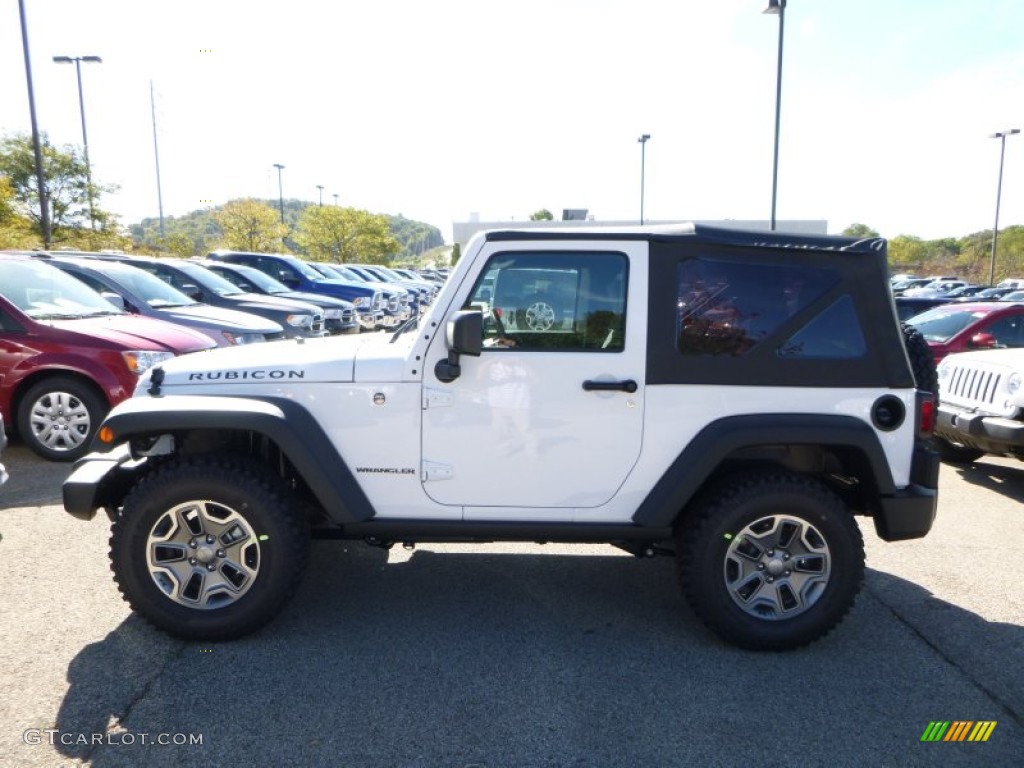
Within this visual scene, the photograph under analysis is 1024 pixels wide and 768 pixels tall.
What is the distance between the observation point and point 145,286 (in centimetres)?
893

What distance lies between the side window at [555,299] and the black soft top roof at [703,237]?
9cm

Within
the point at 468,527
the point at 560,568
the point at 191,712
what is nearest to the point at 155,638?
the point at 191,712

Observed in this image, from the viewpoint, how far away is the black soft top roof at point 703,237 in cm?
343

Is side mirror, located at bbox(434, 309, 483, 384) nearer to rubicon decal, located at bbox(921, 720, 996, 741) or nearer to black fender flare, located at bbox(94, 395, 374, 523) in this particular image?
black fender flare, located at bbox(94, 395, 374, 523)

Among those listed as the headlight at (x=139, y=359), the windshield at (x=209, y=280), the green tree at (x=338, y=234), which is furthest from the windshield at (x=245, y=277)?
the green tree at (x=338, y=234)

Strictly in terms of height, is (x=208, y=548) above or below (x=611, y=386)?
below

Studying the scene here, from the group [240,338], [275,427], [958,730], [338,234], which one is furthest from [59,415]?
[338,234]

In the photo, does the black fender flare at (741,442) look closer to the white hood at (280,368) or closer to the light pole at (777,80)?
the white hood at (280,368)

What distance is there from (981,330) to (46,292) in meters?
9.77

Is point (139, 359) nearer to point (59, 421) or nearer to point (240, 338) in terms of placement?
point (59, 421)

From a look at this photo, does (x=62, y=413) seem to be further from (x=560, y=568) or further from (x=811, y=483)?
(x=811, y=483)

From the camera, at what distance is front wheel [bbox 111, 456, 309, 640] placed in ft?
11.0

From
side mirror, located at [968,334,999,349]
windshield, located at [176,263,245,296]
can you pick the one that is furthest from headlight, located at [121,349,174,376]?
side mirror, located at [968,334,999,349]

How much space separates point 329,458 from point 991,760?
2861mm
